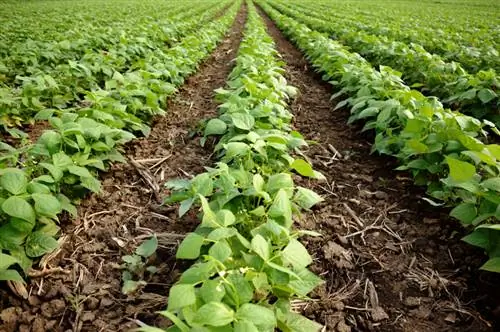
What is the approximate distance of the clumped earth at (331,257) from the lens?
182cm

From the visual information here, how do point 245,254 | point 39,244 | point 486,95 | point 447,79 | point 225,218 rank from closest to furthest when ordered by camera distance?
point 245,254, point 225,218, point 39,244, point 486,95, point 447,79

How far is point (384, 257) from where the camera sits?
228cm

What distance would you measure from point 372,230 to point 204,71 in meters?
5.04

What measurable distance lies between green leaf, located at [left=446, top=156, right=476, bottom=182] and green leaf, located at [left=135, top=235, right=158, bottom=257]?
1818mm

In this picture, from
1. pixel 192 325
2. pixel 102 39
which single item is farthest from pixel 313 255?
pixel 102 39

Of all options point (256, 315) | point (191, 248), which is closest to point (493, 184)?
point (256, 315)

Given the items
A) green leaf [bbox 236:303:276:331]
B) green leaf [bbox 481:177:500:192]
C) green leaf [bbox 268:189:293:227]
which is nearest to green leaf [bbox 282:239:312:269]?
green leaf [bbox 268:189:293:227]

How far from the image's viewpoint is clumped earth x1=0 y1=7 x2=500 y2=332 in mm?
1820

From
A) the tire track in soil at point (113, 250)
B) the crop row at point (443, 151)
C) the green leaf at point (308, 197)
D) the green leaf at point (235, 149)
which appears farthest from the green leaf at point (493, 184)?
the tire track in soil at point (113, 250)

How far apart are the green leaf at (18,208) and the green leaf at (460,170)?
2315 mm

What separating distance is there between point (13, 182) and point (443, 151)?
2826 mm

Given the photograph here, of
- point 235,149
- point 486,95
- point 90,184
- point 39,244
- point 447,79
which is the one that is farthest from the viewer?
point 447,79

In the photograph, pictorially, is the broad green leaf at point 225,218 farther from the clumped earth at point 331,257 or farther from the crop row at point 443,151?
the crop row at point 443,151

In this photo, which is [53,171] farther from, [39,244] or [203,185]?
[203,185]
